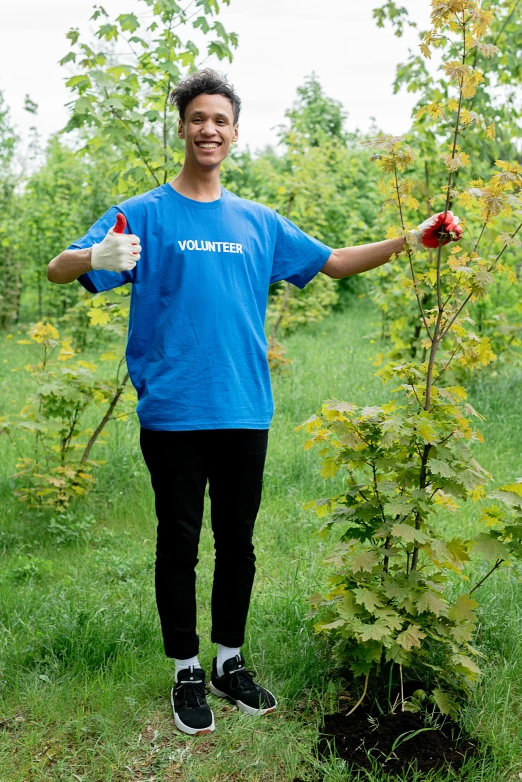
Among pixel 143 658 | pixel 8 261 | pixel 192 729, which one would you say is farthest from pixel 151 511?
pixel 8 261

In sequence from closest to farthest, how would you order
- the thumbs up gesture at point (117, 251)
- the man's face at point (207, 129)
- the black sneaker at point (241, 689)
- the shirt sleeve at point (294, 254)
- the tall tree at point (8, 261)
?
the thumbs up gesture at point (117, 251)
the man's face at point (207, 129)
the black sneaker at point (241, 689)
the shirt sleeve at point (294, 254)
the tall tree at point (8, 261)

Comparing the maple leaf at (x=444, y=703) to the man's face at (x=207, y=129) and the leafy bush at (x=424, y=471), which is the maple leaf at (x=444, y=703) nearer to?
the leafy bush at (x=424, y=471)

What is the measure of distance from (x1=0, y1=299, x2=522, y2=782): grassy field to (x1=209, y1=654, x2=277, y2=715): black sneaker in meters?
0.04

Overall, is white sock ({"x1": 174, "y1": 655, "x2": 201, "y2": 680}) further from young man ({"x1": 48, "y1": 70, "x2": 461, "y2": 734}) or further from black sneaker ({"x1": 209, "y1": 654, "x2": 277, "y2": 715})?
black sneaker ({"x1": 209, "y1": 654, "x2": 277, "y2": 715})

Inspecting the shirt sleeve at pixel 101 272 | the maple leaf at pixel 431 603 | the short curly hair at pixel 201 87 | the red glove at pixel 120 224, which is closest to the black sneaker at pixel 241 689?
the maple leaf at pixel 431 603

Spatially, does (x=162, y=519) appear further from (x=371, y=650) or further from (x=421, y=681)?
(x=421, y=681)

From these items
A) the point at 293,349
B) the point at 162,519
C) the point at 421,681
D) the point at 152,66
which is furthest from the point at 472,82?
the point at 293,349

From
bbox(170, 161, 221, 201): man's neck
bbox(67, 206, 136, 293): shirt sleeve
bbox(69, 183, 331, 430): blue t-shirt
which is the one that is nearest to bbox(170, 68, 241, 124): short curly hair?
bbox(170, 161, 221, 201): man's neck

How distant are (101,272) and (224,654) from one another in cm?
133

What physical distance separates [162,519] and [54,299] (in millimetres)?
10051

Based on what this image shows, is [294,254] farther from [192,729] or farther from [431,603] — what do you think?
[192,729]

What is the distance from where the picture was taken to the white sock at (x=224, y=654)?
2648mm

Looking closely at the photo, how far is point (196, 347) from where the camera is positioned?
93.4 inches

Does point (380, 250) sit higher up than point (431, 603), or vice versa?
point (380, 250)
